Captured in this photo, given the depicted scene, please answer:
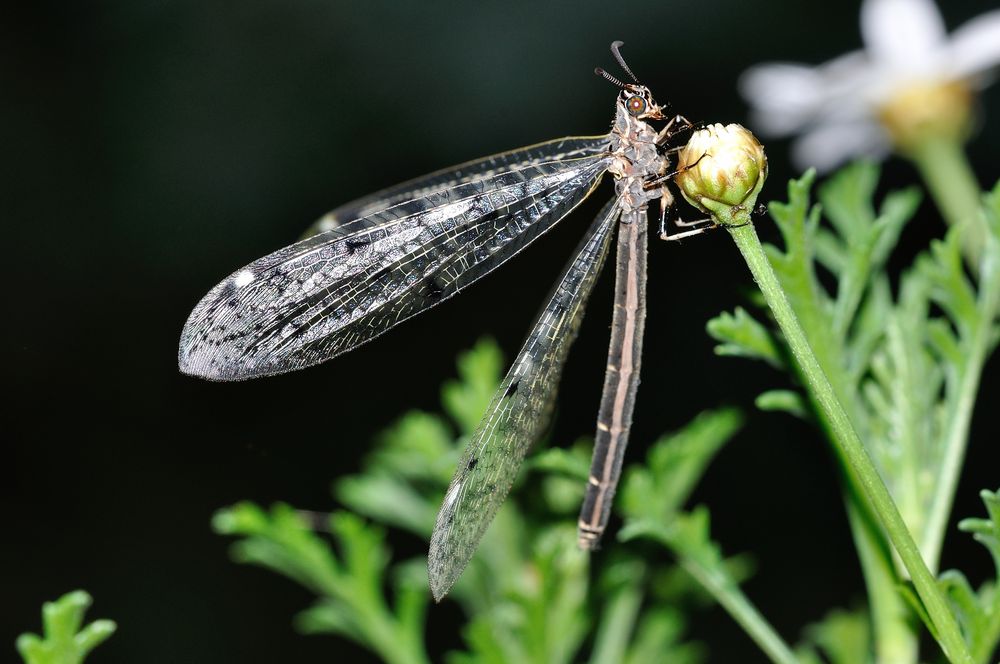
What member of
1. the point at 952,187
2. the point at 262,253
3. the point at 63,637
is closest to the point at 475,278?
the point at 63,637

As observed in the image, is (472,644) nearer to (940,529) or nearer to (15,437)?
(940,529)

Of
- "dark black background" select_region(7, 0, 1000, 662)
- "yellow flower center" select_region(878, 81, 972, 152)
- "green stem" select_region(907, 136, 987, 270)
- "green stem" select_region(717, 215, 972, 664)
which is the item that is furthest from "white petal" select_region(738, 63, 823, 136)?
"green stem" select_region(717, 215, 972, 664)

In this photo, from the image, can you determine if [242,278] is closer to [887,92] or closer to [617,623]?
[617,623]

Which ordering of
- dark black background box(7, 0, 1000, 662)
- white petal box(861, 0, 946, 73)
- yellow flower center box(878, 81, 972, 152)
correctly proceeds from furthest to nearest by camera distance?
dark black background box(7, 0, 1000, 662), white petal box(861, 0, 946, 73), yellow flower center box(878, 81, 972, 152)

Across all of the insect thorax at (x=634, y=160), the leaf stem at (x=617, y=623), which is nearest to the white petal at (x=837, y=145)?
the insect thorax at (x=634, y=160)

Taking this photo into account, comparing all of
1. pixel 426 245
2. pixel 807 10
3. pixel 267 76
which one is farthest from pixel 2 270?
pixel 807 10

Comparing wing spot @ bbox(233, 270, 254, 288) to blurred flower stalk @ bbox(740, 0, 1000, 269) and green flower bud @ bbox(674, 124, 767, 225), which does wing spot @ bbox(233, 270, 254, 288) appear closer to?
green flower bud @ bbox(674, 124, 767, 225)
